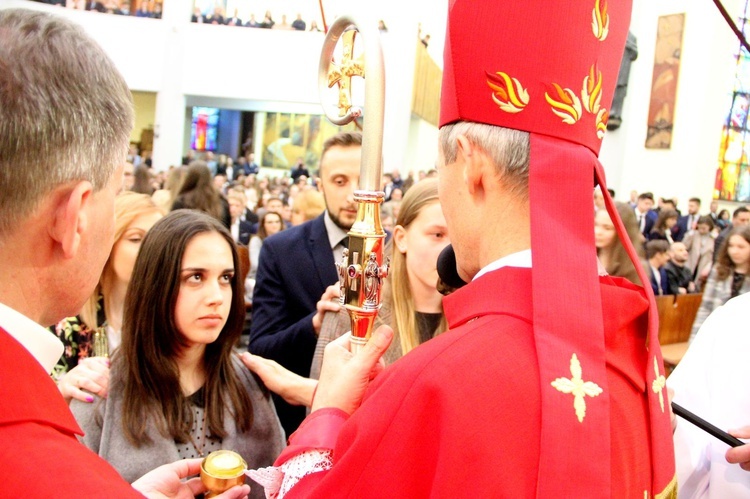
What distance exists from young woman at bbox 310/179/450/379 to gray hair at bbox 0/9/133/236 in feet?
4.71

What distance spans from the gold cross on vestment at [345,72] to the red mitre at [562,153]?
0.66ft

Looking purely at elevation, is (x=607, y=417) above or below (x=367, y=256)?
below

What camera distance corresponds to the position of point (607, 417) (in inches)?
41.3

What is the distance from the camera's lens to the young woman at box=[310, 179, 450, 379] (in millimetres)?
2289

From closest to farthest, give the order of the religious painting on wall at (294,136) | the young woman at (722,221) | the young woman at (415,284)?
the young woman at (415,284) → the young woman at (722,221) → the religious painting on wall at (294,136)

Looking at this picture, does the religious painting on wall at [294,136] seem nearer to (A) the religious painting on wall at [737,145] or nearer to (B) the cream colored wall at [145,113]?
(B) the cream colored wall at [145,113]

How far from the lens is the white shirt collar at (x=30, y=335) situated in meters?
0.89

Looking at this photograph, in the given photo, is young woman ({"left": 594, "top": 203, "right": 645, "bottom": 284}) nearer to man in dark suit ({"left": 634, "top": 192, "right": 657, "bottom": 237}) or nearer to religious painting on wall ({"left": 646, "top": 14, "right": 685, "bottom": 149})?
man in dark suit ({"left": 634, "top": 192, "right": 657, "bottom": 237})

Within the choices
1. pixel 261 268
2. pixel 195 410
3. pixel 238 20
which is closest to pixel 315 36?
pixel 238 20

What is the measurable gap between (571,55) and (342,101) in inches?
17.7

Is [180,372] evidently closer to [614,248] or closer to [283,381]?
[283,381]

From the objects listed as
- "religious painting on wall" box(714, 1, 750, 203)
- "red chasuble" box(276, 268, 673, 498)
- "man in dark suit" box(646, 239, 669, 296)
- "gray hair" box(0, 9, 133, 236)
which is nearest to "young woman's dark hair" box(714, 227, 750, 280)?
"man in dark suit" box(646, 239, 669, 296)

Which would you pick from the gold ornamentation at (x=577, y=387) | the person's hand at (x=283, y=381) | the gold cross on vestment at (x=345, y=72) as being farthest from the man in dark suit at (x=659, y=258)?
the gold ornamentation at (x=577, y=387)

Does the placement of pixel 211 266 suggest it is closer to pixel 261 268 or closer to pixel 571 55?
pixel 261 268
